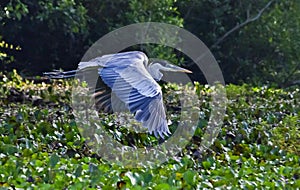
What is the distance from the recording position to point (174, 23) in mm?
10766

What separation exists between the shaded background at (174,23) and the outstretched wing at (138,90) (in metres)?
4.14

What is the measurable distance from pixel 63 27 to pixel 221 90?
9.22ft

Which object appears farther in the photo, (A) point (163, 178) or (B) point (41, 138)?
(B) point (41, 138)

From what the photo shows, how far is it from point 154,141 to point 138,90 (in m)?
0.75

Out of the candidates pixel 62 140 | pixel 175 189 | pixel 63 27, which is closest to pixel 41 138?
pixel 62 140

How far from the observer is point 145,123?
5125 mm

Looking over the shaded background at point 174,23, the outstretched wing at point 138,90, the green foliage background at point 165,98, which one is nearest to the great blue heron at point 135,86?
the outstretched wing at point 138,90

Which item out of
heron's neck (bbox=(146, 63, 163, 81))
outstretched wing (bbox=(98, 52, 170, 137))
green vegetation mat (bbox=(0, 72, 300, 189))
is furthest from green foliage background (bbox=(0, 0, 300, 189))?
heron's neck (bbox=(146, 63, 163, 81))

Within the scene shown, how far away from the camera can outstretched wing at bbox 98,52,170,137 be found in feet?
16.7

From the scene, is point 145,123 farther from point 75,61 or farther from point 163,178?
point 75,61

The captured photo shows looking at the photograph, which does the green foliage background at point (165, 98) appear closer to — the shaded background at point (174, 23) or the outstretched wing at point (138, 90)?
the shaded background at point (174, 23)

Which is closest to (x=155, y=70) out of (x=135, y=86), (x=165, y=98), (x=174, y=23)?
(x=135, y=86)

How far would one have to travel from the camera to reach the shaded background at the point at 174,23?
10294 millimetres

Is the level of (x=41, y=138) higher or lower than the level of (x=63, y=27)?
lower
